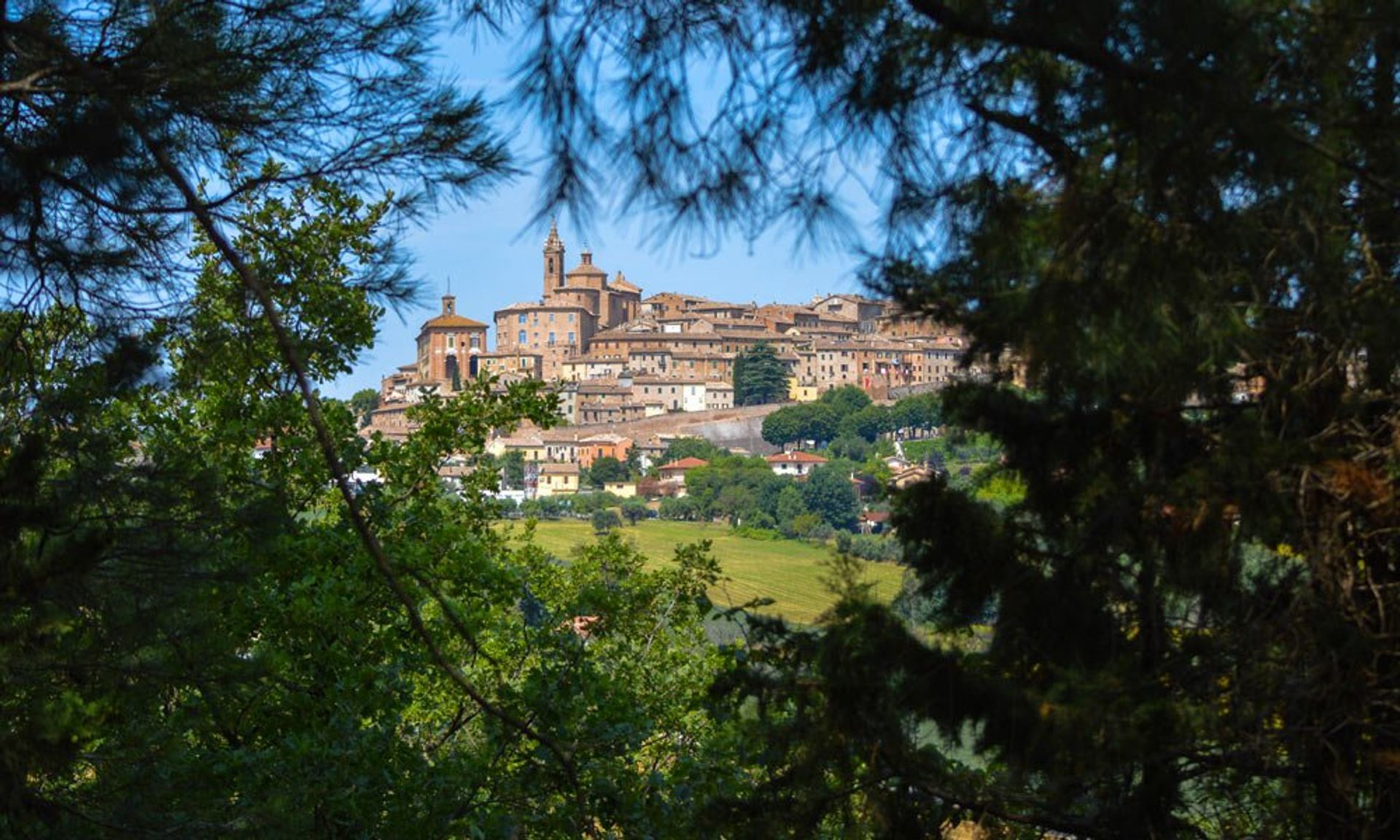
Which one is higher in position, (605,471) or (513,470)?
A: (513,470)

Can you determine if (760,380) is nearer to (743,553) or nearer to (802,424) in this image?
(802,424)

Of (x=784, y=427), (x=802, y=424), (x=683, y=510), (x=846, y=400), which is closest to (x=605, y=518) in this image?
(x=683, y=510)

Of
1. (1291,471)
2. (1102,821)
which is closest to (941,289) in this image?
(1291,471)

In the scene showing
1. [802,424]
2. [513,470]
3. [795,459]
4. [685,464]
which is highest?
[802,424]

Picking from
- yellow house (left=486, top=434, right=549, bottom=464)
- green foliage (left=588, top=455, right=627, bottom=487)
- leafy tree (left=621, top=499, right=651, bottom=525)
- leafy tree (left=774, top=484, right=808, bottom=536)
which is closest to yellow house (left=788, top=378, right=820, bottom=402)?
green foliage (left=588, top=455, right=627, bottom=487)

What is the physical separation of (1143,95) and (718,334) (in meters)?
95.9

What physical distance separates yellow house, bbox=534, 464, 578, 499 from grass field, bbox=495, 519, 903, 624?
1418cm

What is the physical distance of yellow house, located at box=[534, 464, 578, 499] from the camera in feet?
257

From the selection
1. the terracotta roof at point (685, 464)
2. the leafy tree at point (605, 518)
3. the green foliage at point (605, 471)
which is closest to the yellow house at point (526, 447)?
the green foliage at point (605, 471)

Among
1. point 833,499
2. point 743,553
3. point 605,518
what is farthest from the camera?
point 605,518

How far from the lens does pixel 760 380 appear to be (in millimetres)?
92250

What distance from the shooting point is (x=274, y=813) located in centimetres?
483

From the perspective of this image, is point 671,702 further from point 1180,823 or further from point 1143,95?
point 1143,95

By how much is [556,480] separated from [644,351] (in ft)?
61.9
